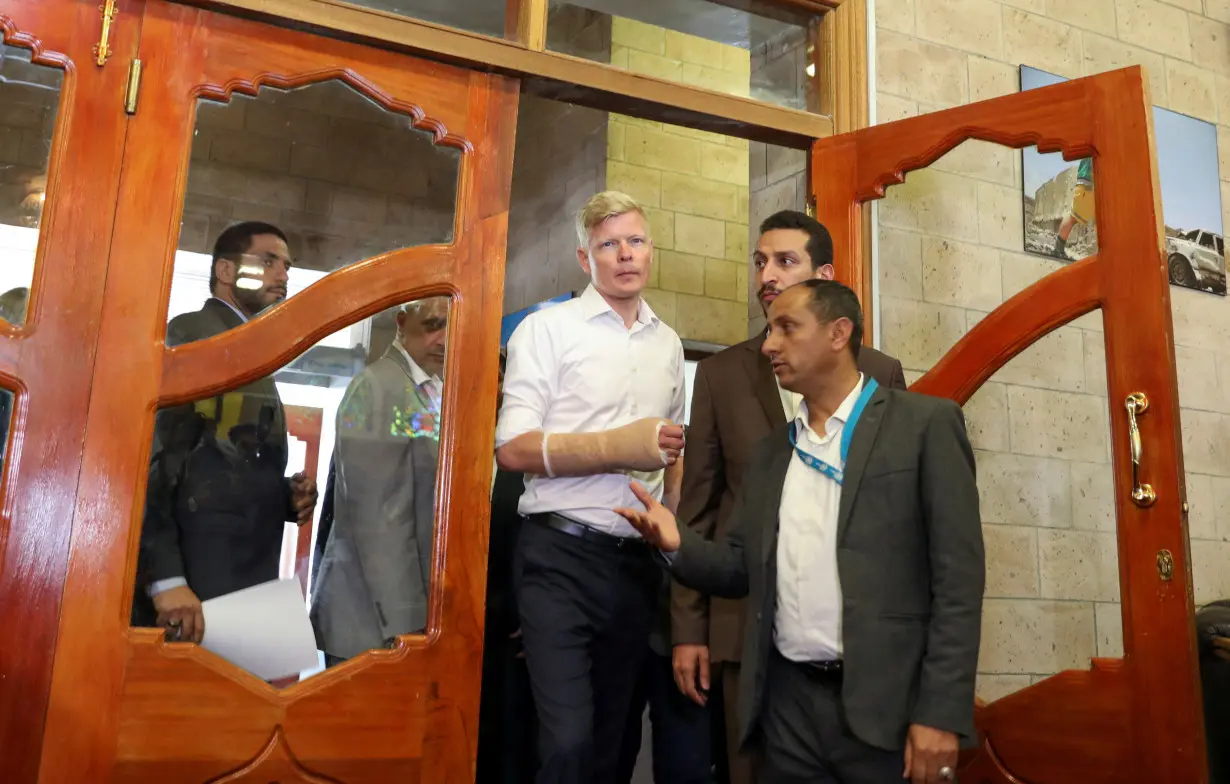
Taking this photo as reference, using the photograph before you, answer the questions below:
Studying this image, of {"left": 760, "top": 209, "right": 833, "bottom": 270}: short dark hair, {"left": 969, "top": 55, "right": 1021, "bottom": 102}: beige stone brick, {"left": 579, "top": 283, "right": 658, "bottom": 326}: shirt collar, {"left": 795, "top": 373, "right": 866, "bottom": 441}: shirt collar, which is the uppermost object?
{"left": 969, "top": 55, "right": 1021, "bottom": 102}: beige stone brick

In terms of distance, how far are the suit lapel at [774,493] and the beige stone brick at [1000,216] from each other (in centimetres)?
148

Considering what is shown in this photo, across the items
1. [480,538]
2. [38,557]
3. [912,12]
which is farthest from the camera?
[912,12]

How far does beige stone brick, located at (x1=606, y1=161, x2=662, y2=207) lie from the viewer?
4766 millimetres

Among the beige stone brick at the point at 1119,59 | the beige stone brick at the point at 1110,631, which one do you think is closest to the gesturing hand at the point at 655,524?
the beige stone brick at the point at 1110,631

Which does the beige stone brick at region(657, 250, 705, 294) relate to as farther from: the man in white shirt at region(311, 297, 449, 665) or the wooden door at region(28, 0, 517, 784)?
A: the man in white shirt at region(311, 297, 449, 665)

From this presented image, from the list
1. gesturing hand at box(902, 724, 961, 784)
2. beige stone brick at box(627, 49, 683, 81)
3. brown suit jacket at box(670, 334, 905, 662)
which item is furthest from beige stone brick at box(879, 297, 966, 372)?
gesturing hand at box(902, 724, 961, 784)

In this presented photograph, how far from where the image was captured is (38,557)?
6.59 feet

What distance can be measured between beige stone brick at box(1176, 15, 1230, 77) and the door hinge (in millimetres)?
3403

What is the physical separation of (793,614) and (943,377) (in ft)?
3.50

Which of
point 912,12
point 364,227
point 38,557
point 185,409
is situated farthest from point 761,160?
point 38,557

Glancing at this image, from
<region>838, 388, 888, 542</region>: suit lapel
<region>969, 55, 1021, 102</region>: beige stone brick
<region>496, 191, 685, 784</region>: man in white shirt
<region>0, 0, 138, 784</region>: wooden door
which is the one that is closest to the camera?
<region>838, 388, 888, 542</region>: suit lapel

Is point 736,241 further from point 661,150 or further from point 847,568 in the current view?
point 847,568

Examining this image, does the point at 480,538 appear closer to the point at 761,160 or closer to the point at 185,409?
the point at 185,409

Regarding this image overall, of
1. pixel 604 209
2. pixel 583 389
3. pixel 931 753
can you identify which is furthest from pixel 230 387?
pixel 931 753
